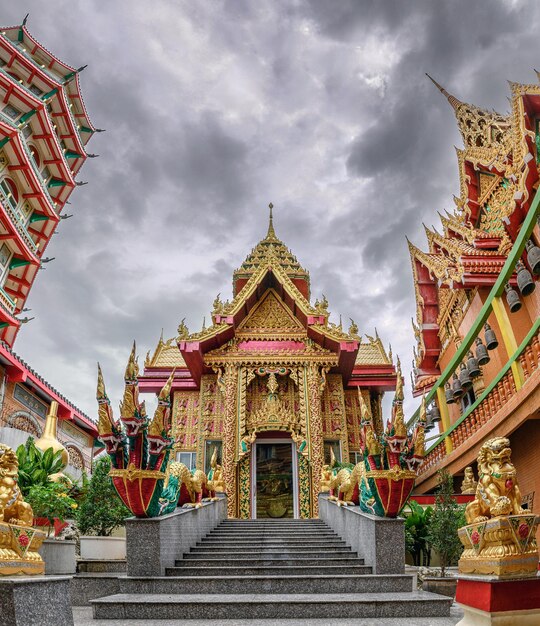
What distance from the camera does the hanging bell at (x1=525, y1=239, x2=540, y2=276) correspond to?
8.39 metres

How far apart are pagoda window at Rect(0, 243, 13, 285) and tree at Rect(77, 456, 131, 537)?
1326 centimetres

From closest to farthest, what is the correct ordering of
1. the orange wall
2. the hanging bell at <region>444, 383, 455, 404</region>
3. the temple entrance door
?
the orange wall → the hanging bell at <region>444, 383, 455, 404</region> → the temple entrance door

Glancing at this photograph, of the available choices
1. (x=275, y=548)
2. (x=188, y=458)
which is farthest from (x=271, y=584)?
(x=188, y=458)

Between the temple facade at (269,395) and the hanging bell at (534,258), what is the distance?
5252mm

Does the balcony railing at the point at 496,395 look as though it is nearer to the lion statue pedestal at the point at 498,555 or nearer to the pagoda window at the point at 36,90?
the lion statue pedestal at the point at 498,555

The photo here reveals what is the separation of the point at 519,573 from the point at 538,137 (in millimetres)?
8349

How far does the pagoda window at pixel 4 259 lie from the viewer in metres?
17.4

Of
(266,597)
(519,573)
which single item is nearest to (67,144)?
(266,597)

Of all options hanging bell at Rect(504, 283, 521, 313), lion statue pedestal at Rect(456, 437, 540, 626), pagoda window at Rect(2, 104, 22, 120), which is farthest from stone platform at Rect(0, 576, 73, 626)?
pagoda window at Rect(2, 104, 22, 120)

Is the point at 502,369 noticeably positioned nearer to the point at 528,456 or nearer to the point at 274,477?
the point at 528,456

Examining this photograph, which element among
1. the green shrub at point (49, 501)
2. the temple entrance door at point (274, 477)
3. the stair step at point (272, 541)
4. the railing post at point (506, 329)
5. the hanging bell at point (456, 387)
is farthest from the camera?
the temple entrance door at point (274, 477)

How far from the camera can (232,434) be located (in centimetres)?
1270

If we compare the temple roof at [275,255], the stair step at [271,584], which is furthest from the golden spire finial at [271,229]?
the stair step at [271,584]

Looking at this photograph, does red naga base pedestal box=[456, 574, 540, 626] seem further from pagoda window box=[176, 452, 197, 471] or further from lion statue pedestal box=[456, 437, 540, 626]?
pagoda window box=[176, 452, 197, 471]
